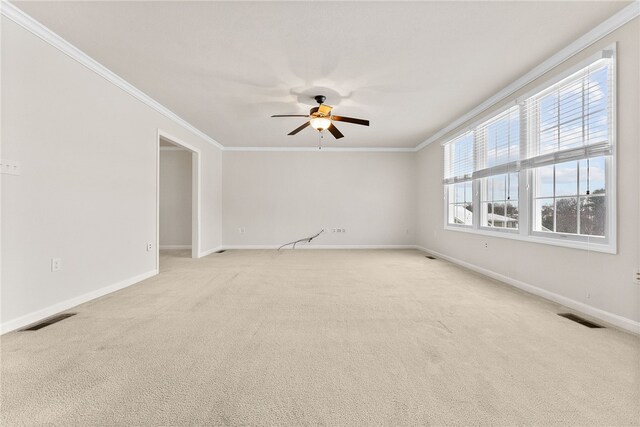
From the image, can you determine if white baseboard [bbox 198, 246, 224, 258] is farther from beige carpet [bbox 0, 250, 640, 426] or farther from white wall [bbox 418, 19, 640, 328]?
white wall [bbox 418, 19, 640, 328]

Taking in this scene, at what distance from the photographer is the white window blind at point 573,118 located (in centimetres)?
232

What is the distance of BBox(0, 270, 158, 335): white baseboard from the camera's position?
2127 mm

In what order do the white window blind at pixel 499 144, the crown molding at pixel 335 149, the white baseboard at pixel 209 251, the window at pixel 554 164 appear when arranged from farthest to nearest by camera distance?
the crown molding at pixel 335 149 < the white baseboard at pixel 209 251 < the white window blind at pixel 499 144 < the window at pixel 554 164

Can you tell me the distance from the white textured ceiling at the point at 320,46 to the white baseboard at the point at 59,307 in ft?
8.28

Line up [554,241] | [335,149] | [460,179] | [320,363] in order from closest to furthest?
[320,363] < [554,241] < [460,179] < [335,149]

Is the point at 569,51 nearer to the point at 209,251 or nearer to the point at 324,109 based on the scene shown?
the point at 324,109

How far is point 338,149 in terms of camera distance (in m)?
6.81

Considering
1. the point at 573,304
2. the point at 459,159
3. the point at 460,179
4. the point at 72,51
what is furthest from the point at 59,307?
the point at 459,159

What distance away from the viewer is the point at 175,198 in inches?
269

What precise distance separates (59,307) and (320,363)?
8.68ft

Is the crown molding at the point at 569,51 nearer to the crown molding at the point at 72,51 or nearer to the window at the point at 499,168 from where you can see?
the window at the point at 499,168

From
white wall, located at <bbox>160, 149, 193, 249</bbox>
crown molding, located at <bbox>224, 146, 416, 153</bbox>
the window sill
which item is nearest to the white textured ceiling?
the window sill

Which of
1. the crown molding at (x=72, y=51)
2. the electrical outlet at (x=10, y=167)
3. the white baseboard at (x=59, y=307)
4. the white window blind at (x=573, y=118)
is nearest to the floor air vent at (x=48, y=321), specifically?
the white baseboard at (x=59, y=307)

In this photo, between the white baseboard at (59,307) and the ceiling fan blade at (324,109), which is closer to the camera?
the white baseboard at (59,307)
